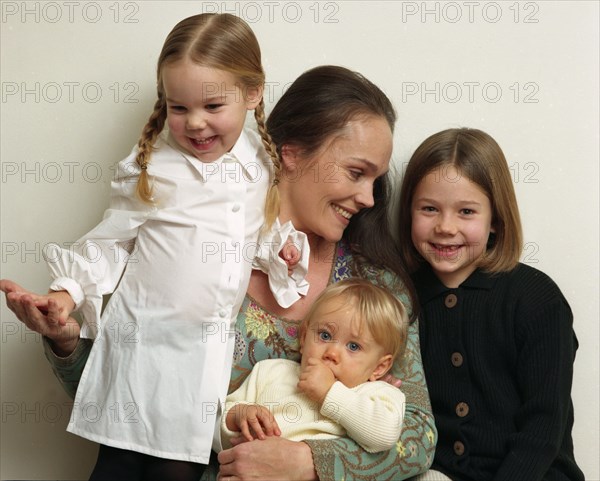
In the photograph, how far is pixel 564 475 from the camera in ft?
6.84

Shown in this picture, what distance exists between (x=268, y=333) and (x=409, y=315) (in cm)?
37

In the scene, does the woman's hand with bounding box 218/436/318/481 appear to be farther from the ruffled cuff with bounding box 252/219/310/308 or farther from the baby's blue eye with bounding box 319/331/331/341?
the ruffled cuff with bounding box 252/219/310/308

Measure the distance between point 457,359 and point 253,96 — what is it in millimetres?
848

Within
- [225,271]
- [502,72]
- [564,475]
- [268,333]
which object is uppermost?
[502,72]

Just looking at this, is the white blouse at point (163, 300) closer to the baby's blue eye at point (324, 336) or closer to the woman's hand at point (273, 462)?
the woman's hand at point (273, 462)

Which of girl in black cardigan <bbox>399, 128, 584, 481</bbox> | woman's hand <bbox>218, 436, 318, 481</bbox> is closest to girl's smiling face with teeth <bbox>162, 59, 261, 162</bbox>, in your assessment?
girl in black cardigan <bbox>399, 128, 584, 481</bbox>

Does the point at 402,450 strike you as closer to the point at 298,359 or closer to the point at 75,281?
the point at 298,359

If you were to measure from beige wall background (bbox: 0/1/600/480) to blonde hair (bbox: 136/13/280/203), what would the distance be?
44 centimetres

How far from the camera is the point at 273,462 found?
5.92 feet

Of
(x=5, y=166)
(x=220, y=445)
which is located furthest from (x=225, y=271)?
(x=5, y=166)

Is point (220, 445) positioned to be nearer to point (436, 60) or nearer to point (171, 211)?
point (171, 211)

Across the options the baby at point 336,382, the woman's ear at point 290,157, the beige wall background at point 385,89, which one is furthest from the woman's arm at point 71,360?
the woman's ear at point 290,157

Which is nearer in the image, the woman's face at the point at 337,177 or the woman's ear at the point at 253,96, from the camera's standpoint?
the woman's ear at the point at 253,96

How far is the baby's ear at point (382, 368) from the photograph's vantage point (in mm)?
1996
